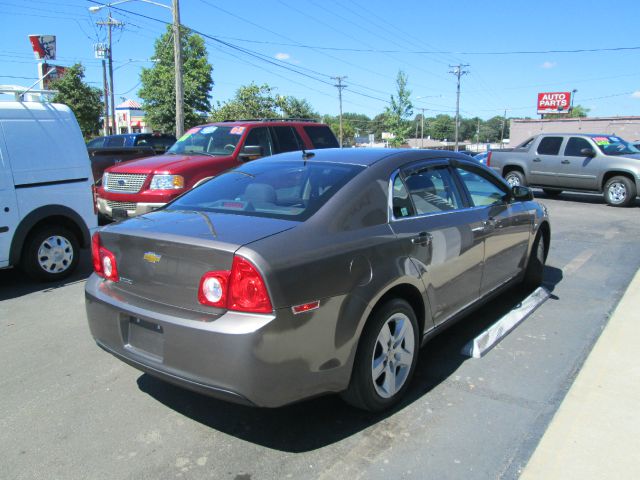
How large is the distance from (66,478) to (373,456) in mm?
1565

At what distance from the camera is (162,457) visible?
276cm

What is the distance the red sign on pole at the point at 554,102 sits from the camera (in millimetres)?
61750

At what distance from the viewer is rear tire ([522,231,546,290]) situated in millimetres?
5398

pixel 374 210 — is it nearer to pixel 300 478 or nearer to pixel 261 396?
pixel 261 396

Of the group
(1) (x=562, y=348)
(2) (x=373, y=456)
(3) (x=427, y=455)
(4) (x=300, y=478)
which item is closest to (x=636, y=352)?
(1) (x=562, y=348)

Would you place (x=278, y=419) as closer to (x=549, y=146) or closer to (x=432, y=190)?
(x=432, y=190)

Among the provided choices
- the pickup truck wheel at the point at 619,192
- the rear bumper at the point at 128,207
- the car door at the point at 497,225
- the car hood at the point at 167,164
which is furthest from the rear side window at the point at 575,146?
the rear bumper at the point at 128,207

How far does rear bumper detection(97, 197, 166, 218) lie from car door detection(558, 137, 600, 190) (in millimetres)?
10852

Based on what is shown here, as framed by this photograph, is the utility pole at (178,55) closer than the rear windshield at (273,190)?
No

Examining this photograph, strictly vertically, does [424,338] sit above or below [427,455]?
above

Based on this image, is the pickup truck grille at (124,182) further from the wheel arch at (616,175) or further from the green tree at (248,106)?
the green tree at (248,106)

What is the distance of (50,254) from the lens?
613 centimetres

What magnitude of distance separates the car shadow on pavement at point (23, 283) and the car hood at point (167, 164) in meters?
1.76

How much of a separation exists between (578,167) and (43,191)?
12.5 m
